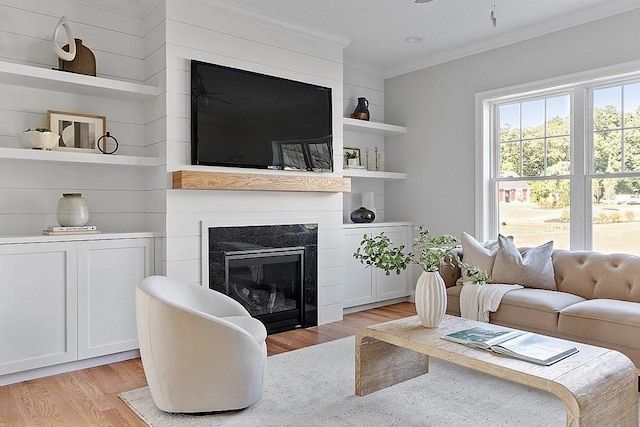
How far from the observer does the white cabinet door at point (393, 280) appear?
517 centimetres

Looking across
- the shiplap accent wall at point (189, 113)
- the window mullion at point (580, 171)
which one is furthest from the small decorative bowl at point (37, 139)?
the window mullion at point (580, 171)

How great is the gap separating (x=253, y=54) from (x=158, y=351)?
2.57 metres

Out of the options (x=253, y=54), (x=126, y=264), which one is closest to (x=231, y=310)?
(x=126, y=264)

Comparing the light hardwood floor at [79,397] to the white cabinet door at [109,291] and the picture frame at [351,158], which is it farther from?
the picture frame at [351,158]

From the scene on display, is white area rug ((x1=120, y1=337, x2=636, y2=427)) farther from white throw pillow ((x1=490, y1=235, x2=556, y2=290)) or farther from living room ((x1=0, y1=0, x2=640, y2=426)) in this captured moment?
living room ((x1=0, y1=0, x2=640, y2=426))

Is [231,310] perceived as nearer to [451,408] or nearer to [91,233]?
[91,233]

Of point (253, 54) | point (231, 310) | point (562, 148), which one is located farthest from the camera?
point (562, 148)

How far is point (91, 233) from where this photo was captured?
3318 millimetres

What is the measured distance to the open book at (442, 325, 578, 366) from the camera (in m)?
2.15

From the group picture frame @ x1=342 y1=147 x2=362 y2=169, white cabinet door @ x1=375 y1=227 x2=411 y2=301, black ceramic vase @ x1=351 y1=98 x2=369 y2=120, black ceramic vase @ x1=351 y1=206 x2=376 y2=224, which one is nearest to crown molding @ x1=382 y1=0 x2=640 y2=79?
black ceramic vase @ x1=351 y1=98 x2=369 y2=120

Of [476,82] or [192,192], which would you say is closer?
[192,192]

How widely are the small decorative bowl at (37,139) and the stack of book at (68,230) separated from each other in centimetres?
54

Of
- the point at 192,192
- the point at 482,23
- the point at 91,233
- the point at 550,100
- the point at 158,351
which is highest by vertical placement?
the point at 482,23

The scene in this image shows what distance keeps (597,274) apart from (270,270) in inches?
99.5
